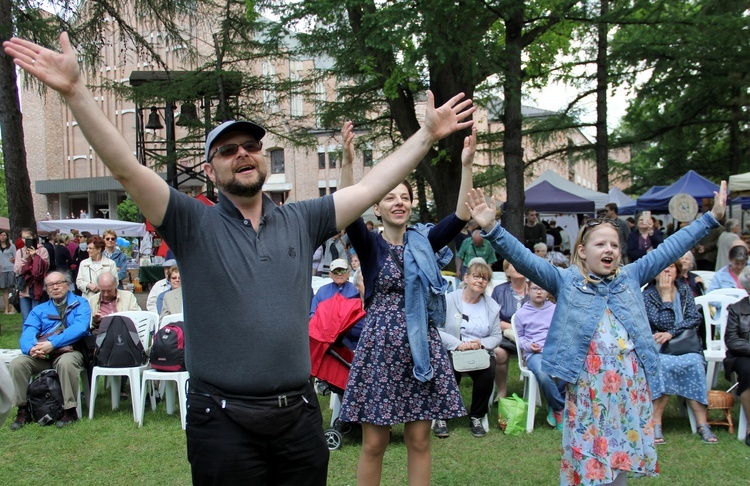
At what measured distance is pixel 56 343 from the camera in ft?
22.4

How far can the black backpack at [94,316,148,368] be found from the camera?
680 cm

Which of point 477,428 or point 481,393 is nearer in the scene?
point 477,428

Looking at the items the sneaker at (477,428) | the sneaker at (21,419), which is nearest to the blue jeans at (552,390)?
the sneaker at (477,428)

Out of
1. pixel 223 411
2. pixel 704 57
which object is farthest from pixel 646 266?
pixel 704 57

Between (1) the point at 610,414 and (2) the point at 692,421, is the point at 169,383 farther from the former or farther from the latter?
(2) the point at 692,421

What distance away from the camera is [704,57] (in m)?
15.8

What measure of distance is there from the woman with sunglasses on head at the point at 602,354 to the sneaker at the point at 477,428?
2477mm

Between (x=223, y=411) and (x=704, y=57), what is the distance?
16.5 m

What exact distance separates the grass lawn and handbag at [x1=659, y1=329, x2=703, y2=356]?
2.21 feet

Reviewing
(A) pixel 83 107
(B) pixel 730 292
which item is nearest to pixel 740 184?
(B) pixel 730 292

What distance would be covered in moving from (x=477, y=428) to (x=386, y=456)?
105 centimetres

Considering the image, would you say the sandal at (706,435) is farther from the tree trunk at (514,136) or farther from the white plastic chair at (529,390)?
the tree trunk at (514,136)

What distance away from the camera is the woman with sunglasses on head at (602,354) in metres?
3.41

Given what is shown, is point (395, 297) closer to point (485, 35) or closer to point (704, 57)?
point (485, 35)
